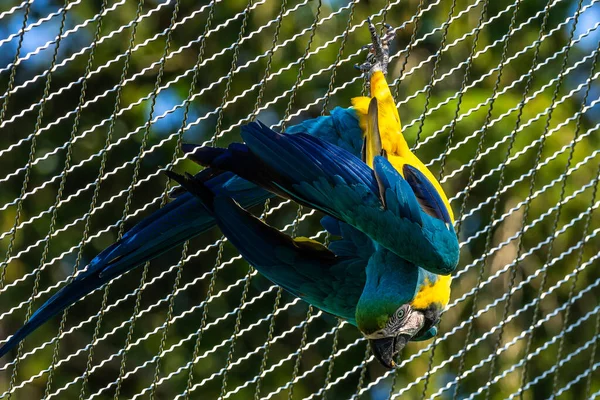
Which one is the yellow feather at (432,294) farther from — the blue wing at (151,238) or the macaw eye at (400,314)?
the blue wing at (151,238)

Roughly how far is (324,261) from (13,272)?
98.5 inches

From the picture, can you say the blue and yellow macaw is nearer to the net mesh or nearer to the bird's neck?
the bird's neck

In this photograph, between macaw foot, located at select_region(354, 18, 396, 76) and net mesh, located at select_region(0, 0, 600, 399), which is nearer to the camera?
macaw foot, located at select_region(354, 18, 396, 76)

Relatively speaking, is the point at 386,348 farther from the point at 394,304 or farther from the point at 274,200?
the point at 274,200

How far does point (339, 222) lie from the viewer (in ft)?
7.93

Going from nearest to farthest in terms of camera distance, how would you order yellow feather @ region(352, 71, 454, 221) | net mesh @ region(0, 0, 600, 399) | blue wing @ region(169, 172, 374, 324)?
blue wing @ region(169, 172, 374, 324) < yellow feather @ region(352, 71, 454, 221) < net mesh @ region(0, 0, 600, 399)

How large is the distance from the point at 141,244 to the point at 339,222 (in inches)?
19.6

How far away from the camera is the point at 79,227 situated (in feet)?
13.1

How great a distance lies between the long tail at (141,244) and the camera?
2205 millimetres

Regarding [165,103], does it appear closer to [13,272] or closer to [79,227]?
[79,227]

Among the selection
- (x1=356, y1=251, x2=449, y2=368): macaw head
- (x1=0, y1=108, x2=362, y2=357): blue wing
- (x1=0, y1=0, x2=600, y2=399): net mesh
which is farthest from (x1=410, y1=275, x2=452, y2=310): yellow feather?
(x1=0, y1=0, x2=600, y2=399): net mesh

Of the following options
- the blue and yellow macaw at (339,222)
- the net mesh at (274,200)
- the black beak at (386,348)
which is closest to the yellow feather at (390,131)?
the blue and yellow macaw at (339,222)

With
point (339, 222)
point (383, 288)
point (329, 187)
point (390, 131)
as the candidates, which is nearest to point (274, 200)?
point (339, 222)

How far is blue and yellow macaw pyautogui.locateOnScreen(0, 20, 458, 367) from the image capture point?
205 cm
